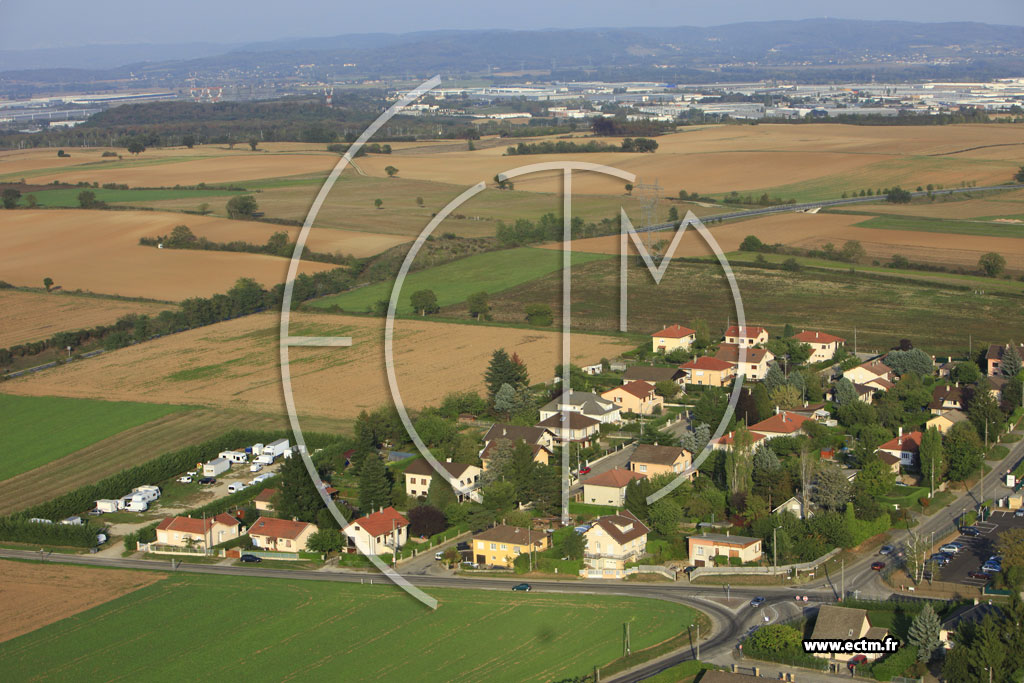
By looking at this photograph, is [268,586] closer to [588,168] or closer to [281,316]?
[281,316]

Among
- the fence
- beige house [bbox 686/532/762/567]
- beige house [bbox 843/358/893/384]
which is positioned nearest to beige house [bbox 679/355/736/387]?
beige house [bbox 843/358/893/384]

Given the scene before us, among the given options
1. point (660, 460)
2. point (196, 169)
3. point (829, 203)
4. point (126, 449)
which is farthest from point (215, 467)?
point (196, 169)

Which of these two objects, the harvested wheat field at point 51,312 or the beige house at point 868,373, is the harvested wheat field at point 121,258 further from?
the beige house at point 868,373

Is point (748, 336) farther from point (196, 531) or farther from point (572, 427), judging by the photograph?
point (196, 531)

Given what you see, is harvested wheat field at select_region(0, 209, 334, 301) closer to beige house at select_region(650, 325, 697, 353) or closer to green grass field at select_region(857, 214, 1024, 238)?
beige house at select_region(650, 325, 697, 353)

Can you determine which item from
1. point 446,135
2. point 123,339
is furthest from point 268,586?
point 446,135

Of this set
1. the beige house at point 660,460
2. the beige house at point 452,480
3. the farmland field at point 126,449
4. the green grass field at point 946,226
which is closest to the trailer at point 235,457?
the farmland field at point 126,449
